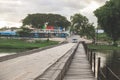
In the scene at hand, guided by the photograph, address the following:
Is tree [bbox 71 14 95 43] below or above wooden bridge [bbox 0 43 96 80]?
above

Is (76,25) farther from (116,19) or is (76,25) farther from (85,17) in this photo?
(116,19)

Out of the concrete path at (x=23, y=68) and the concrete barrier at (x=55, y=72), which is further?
the concrete path at (x=23, y=68)

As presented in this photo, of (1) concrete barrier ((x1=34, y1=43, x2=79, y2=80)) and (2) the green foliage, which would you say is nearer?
(1) concrete barrier ((x1=34, y1=43, x2=79, y2=80))

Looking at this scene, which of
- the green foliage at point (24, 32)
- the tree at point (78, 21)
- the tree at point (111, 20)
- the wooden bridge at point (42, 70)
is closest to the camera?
the wooden bridge at point (42, 70)

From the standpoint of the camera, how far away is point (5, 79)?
1508 cm

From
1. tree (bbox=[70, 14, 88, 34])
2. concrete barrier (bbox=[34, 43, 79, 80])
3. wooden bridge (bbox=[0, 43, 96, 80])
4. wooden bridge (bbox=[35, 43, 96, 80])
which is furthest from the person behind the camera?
tree (bbox=[70, 14, 88, 34])

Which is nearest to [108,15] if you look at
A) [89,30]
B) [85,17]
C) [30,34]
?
[89,30]

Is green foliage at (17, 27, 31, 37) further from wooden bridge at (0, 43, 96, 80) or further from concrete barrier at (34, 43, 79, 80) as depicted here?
concrete barrier at (34, 43, 79, 80)

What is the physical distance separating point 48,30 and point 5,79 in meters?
181

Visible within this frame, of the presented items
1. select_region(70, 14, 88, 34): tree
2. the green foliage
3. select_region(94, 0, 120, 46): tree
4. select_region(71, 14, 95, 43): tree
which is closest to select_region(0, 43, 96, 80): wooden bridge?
select_region(94, 0, 120, 46): tree

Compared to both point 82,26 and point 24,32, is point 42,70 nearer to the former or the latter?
point 82,26

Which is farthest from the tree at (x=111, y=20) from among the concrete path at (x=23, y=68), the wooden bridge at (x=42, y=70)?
the concrete path at (x=23, y=68)

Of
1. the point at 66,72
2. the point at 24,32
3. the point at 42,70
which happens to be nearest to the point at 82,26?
the point at 24,32

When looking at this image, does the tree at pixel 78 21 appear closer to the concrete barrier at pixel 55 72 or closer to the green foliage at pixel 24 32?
the green foliage at pixel 24 32
